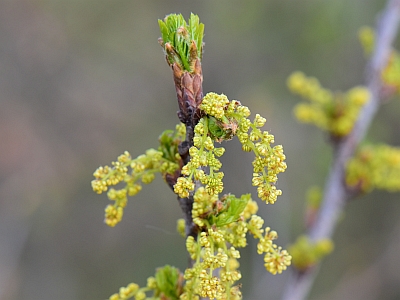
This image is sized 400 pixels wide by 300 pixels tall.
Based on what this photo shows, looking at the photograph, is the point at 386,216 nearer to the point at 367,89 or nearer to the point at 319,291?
the point at 319,291

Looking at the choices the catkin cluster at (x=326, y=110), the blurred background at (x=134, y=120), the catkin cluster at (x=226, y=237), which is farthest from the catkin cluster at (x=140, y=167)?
the blurred background at (x=134, y=120)

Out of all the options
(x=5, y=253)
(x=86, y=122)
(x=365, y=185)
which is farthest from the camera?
(x=86, y=122)

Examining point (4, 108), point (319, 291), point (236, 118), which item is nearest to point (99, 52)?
point (4, 108)

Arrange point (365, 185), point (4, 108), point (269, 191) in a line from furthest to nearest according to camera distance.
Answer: point (4, 108), point (365, 185), point (269, 191)

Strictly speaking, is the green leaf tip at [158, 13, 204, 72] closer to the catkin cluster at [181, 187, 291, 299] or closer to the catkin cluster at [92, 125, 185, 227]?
the catkin cluster at [92, 125, 185, 227]

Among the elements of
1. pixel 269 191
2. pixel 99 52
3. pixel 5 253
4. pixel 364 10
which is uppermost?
pixel 364 10

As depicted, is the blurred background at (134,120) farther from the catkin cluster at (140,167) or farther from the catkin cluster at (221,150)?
the catkin cluster at (221,150)
